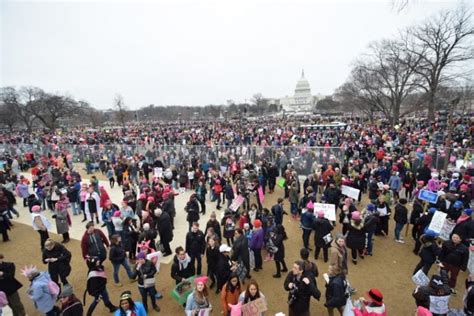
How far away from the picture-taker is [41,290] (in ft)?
17.0

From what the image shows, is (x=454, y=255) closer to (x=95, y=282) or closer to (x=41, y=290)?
(x=95, y=282)

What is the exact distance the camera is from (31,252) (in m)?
9.22

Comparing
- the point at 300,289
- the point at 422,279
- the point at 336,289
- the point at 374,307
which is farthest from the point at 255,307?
the point at 422,279

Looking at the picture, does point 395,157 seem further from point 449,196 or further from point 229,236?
point 229,236

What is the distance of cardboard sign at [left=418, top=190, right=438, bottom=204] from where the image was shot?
8891 millimetres

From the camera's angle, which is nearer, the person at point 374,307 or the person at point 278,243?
the person at point 374,307

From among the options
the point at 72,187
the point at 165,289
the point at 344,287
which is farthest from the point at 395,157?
the point at 72,187

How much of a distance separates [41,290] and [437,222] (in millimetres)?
9559

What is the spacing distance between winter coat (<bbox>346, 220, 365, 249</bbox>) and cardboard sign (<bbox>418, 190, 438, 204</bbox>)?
317 cm

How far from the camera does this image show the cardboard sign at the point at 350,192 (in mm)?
10358

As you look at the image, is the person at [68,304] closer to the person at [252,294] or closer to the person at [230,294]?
the person at [230,294]

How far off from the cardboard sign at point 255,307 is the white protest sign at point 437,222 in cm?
566

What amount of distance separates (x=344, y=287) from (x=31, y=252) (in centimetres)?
1006

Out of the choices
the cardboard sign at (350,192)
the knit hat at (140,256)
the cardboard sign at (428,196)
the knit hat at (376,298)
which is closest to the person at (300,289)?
the knit hat at (376,298)
